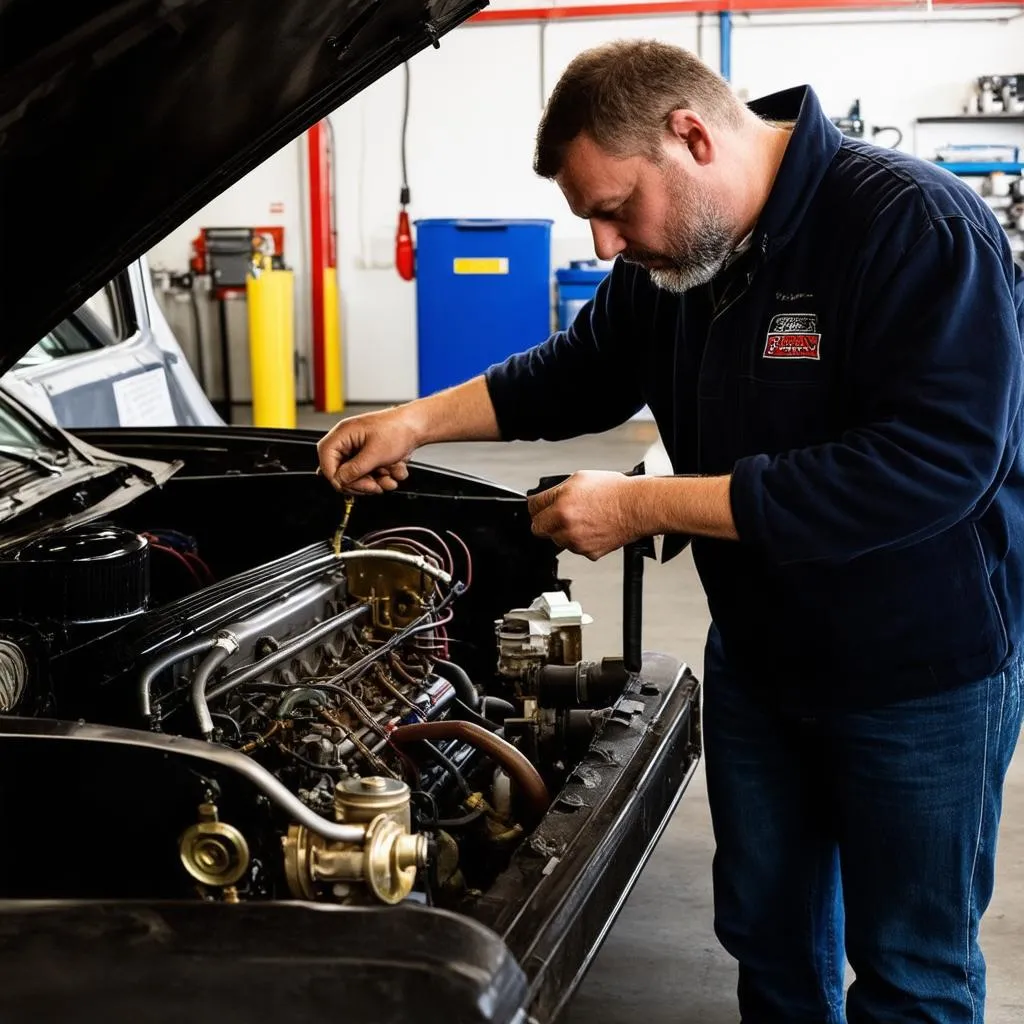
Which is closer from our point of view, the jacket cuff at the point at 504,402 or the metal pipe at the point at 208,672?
the metal pipe at the point at 208,672

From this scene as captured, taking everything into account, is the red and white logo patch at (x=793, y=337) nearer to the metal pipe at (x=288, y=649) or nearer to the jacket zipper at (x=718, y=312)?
the jacket zipper at (x=718, y=312)

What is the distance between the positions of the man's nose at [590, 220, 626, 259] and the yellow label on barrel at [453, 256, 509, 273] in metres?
7.65

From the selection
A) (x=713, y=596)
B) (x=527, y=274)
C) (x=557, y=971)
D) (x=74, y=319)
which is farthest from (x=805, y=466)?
(x=527, y=274)

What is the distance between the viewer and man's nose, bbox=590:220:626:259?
1.85 m

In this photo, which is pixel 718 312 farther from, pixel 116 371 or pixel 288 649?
pixel 116 371

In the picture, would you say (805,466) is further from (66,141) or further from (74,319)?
(74,319)

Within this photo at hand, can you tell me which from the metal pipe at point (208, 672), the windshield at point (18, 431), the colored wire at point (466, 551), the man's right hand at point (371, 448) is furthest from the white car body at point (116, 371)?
the metal pipe at point (208, 672)

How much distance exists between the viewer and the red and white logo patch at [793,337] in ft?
5.81

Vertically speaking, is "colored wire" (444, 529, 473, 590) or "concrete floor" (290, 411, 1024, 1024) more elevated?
"colored wire" (444, 529, 473, 590)

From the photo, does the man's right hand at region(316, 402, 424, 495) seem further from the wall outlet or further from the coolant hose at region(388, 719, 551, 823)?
the wall outlet

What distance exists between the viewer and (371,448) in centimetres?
223

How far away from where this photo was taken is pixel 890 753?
6.05 feet

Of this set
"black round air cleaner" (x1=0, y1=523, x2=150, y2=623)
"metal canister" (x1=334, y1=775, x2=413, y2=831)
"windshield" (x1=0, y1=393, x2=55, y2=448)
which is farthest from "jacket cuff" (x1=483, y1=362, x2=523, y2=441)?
"windshield" (x1=0, y1=393, x2=55, y2=448)

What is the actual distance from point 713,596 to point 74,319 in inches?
130
